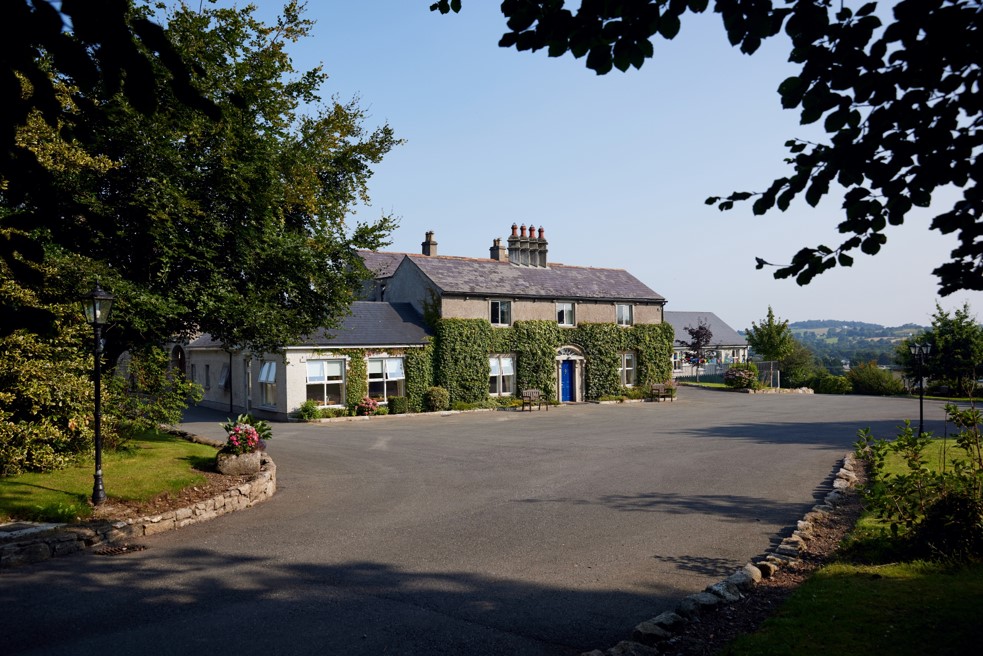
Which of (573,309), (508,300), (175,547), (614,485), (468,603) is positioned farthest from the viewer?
(573,309)

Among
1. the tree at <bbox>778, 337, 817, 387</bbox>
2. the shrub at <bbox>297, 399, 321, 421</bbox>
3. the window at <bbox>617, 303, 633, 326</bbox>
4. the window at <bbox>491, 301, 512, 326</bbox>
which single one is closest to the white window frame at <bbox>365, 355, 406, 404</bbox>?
the shrub at <bbox>297, 399, 321, 421</bbox>

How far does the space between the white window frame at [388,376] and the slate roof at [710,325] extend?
42667 millimetres

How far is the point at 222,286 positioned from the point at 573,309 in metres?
24.5

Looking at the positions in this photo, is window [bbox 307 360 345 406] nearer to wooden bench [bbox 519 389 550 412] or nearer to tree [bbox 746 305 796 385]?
wooden bench [bbox 519 389 550 412]

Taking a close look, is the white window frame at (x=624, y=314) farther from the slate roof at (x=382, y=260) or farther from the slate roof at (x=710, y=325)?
the slate roof at (x=710, y=325)

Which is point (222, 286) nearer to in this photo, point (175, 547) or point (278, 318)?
point (278, 318)

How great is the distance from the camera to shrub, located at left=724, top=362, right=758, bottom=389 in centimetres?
4694

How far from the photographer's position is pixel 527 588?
824 cm

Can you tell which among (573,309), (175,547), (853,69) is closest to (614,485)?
(175,547)

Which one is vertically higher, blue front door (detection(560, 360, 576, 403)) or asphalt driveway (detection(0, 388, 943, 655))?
blue front door (detection(560, 360, 576, 403))

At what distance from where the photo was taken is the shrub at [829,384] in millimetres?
46184

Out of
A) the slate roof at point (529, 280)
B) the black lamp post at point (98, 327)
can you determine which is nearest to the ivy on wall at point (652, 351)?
the slate roof at point (529, 280)

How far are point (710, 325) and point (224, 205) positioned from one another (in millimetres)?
62367

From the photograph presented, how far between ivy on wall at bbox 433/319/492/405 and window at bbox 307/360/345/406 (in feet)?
16.1
